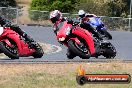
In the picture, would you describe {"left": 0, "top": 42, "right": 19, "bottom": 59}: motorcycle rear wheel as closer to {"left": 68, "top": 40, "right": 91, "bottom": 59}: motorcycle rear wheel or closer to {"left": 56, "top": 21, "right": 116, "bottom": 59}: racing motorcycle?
{"left": 56, "top": 21, "right": 116, "bottom": 59}: racing motorcycle

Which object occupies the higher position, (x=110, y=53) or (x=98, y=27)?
(x=98, y=27)

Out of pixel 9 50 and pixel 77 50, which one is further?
pixel 9 50

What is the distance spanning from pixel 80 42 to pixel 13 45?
159 centimetres

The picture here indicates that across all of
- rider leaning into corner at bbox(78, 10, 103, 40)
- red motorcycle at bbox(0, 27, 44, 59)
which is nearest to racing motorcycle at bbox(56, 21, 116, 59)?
rider leaning into corner at bbox(78, 10, 103, 40)

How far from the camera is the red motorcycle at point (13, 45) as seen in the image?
10.9 meters

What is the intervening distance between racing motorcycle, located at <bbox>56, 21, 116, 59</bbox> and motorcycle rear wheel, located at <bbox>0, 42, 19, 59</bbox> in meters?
1.15

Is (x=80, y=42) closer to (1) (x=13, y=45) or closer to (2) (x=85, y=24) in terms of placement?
(2) (x=85, y=24)

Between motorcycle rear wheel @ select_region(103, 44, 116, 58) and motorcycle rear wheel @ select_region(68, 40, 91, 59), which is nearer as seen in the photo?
motorcycle rear wheel @ select_region(68, 40, 91, 59)

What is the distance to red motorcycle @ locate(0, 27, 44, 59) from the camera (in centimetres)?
1088

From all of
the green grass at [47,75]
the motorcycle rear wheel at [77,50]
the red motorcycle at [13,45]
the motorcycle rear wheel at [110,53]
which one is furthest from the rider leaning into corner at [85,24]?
the green grass at [47,75]

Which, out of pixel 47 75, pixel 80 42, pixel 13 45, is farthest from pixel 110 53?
pixel 47 75

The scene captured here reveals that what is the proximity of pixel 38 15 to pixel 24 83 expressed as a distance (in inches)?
1668

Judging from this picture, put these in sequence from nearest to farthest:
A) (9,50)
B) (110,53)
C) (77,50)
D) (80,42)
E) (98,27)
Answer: (77,50) < (80,42) < (110,53) < (9,50) < (98,27)

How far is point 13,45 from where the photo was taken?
36.2 feet
